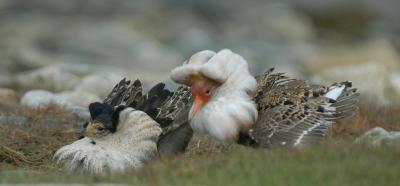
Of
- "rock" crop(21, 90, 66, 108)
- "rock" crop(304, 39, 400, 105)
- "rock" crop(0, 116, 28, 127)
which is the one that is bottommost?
"rock" crop(0, 116, 28, 127)

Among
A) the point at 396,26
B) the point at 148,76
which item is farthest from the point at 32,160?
the point at 396,26

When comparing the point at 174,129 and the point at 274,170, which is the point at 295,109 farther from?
the point at 274,170

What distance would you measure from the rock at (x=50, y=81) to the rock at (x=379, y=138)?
25.3 feet

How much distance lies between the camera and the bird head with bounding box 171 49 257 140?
10234 millimetres

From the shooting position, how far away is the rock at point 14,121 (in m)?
12.8

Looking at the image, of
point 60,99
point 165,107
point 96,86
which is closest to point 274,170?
point 165,107

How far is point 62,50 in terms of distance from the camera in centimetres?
2761

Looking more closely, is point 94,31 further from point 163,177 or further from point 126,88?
point 163,177

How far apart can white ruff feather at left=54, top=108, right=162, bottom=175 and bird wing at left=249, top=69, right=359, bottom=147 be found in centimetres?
118

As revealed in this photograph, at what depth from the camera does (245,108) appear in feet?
33.9

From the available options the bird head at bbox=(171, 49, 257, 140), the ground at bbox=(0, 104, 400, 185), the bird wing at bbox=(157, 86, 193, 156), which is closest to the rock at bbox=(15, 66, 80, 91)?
the bird wing at bbox=(157, 86, 193, 156)

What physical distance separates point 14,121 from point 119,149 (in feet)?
8.91

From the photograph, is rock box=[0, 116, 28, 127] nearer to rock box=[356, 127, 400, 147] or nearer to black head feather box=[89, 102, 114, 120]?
black head feather box=[89, 102, 114, 120]

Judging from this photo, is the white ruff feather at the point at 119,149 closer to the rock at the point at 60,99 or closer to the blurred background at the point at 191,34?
the rock at the point at 60,99
